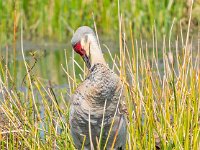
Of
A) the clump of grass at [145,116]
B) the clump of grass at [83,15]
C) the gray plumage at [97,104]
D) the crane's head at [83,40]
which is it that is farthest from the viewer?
the clump of grass at [83,15]

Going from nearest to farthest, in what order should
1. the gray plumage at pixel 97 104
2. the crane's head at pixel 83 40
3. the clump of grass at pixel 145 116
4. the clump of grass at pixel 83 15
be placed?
the gray plumage at pixel 97 104 → the crane's head at pixel 83 40 → the clump of grass at pixel 145 116 → the clump of grass at pixel 83 15

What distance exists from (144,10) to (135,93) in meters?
6.48

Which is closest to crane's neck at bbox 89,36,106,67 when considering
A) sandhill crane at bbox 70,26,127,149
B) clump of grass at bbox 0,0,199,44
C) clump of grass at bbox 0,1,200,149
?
sandhill crane at bbox 70,26,127,149

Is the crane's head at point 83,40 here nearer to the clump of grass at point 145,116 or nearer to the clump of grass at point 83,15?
the clump of grass at point 145,116

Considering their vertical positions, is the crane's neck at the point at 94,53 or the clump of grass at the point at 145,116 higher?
the crane's neck at the point at 94,53

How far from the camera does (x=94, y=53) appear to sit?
4.75 metres

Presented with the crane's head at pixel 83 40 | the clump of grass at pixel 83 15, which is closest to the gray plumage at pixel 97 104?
the crane's head at pixel 83 40

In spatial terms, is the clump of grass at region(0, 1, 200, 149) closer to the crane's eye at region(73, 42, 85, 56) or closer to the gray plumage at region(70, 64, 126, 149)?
the gray plumage at region(70, 64, 126, 149)

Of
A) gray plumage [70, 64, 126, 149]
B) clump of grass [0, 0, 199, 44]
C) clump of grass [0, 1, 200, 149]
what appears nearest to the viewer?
gray plumage [70, 64, 126, 149]

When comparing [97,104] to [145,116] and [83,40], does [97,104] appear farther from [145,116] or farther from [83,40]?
[145,116]

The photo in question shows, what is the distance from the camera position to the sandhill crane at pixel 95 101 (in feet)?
15.3

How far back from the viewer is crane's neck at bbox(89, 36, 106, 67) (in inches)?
186

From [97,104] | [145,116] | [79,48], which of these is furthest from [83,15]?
[97,104]

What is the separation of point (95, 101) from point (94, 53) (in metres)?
0.29
